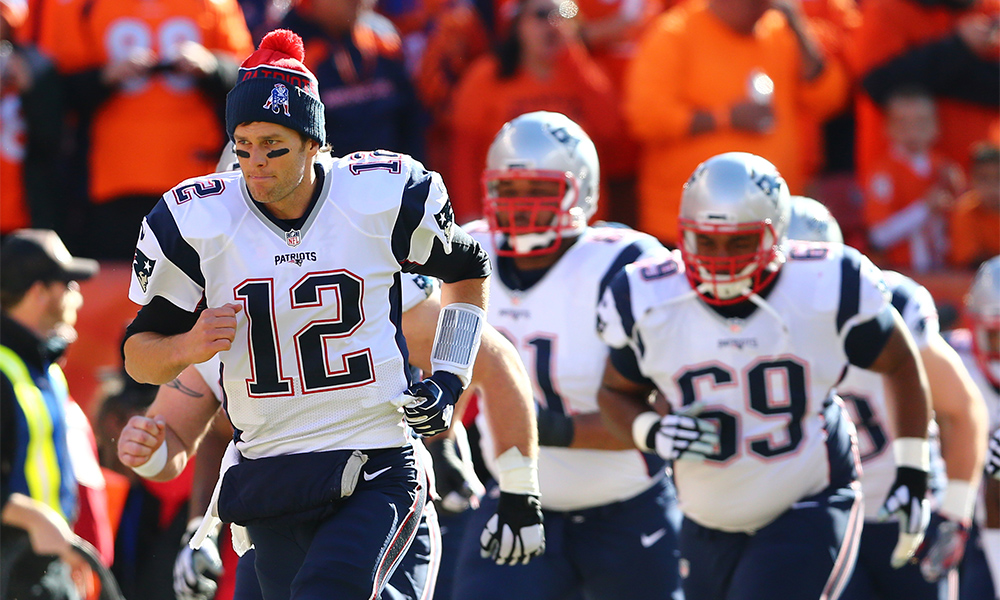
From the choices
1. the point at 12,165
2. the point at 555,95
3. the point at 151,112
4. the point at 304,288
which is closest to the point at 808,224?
the point at 555,95

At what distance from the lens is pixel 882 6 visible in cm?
795

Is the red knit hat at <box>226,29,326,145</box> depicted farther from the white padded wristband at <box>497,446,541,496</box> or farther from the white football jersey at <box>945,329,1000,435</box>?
the white football jersey at <box>945,329,1000,435</box>

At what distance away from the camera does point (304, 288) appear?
131 inches

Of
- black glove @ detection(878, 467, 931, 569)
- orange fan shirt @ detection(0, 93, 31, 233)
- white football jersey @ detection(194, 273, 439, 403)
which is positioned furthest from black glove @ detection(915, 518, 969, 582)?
orange fan shirt @ detection(0, 93, 31, 233)

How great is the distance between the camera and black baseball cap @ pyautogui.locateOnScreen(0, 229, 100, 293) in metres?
5.57

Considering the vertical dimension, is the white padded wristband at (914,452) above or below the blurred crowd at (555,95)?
below

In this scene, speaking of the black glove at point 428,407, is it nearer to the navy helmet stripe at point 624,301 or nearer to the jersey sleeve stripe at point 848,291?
the navy helmet stripe at point 624,301

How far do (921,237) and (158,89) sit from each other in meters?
4.07

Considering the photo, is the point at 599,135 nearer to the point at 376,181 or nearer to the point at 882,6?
the point at 882,6

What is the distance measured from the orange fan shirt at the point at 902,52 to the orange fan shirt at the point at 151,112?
3447mm

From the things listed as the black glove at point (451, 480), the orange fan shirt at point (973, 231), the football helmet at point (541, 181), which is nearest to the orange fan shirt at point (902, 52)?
the orange fan shirt at point (973, 231)

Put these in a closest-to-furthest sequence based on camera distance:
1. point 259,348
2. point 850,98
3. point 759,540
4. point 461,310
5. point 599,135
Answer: point 259,348 → point 461,310 → point 759,540 → point 599,135 → point 850,98

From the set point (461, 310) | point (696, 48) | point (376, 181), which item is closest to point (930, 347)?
point (461, 310)

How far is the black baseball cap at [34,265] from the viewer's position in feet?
18.3
